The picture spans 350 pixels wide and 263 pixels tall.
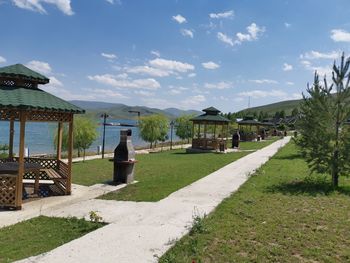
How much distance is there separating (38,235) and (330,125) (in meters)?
9.00

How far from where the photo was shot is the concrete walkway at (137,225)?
5605 mm

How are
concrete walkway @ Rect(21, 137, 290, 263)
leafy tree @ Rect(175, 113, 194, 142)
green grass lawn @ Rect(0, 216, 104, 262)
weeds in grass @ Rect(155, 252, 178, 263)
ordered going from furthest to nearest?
leafy tree @ Rect(175, 113, 194, 142) → green grass lawn @ Rect(0, 216, 104, 262) → concrete walkway @ Rect(21, 137, 290, 263) → weeds in grass @ Rect(155, 252, 178, 263)

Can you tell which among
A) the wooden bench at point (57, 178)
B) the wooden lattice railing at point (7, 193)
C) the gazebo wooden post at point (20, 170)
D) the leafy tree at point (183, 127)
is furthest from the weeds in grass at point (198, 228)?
the leafy tree at point (183, 127)

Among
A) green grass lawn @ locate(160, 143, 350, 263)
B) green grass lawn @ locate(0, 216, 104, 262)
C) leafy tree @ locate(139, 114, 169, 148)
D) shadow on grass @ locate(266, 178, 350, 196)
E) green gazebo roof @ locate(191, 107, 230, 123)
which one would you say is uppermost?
green gazebo roof @ locate(191, 107, 230, 123)

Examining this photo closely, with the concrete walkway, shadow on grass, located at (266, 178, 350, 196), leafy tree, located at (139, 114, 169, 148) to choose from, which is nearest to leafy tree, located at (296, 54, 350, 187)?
shadow on grass, located at (266, 178, 350, 196)

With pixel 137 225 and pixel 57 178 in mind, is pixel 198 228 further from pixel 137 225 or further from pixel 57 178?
pixel 57 178

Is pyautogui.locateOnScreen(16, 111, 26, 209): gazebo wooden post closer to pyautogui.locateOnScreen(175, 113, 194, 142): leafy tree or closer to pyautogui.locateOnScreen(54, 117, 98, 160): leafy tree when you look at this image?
pyautogui.locateOnScreen(54, 117, 98, 160): leafy tree

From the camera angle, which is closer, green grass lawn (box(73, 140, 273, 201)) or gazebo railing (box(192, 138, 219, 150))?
green grass lawn (box(73, 140, 273, 201))

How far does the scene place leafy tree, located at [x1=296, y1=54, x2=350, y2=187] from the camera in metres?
11.5

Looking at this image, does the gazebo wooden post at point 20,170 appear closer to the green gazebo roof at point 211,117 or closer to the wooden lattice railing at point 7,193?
the wooden lattice railing at point 7,193

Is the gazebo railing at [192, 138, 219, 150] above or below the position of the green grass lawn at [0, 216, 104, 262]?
above

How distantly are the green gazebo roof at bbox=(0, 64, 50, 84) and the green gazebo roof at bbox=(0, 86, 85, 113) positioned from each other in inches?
12.2

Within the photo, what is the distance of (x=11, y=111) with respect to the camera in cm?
937

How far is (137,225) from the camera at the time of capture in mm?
7316
